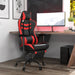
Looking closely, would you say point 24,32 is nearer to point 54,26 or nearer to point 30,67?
point 30,67

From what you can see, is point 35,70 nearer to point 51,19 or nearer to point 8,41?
point 8,41

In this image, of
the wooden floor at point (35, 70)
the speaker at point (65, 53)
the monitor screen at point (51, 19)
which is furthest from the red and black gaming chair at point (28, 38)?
the monitor screen at point (51, 19)

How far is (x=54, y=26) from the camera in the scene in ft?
16.5

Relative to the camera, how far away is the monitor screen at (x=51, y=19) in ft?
14.9

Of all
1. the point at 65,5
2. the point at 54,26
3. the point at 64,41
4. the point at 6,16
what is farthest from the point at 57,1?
the point at 6,16

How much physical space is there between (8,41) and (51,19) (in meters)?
1.28

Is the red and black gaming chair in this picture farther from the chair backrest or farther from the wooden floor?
the wooden floor

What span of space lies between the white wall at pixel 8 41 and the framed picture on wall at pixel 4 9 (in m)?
0.10

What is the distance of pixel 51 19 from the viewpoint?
4.68 m

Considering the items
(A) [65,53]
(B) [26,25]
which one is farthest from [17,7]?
(A) [65,53]

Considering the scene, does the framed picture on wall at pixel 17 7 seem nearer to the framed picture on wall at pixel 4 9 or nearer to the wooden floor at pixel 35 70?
the framed picture on wall at pixel 4 9

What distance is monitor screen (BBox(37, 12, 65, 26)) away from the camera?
4.54 meters

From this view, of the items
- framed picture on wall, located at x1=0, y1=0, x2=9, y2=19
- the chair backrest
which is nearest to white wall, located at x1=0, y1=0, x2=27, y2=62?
framed picture on wall, located at x1=0, y1=0, x2=9, y2=19

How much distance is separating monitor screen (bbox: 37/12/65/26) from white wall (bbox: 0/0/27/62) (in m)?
0.73
